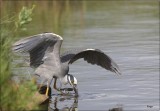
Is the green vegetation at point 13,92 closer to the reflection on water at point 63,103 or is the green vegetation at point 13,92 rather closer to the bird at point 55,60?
the reflection on water at point 63,103

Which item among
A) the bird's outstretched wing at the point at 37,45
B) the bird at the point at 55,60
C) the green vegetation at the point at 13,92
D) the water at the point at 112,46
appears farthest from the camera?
the water at the point at 112,46

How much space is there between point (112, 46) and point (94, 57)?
525cm

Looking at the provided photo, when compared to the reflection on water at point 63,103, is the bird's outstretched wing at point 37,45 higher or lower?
higher

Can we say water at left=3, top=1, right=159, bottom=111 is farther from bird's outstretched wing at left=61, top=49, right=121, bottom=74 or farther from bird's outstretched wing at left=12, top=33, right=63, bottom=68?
bird's outstretched wing at left=12, top=33, right=63, bottom=68

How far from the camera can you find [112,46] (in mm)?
15266

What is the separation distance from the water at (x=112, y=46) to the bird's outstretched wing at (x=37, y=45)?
27.8 inches

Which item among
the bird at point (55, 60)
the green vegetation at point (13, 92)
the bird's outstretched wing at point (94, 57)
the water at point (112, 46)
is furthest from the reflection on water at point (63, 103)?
the green vegetation at point (13, 92)

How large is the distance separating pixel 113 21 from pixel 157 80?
11.3 metres

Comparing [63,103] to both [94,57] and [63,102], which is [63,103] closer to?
[63,102]

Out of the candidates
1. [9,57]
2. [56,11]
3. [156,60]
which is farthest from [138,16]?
[9,57]

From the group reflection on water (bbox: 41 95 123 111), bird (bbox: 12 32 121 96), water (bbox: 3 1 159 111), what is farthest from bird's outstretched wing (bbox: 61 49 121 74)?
reflection on water (bbox: 41 95 123 111)

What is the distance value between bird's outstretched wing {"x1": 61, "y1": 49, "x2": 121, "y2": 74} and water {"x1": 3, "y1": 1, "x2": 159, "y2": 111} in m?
0.42

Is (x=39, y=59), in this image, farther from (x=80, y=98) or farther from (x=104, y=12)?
(x=104, y=12)

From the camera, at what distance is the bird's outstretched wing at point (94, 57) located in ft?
31.8
